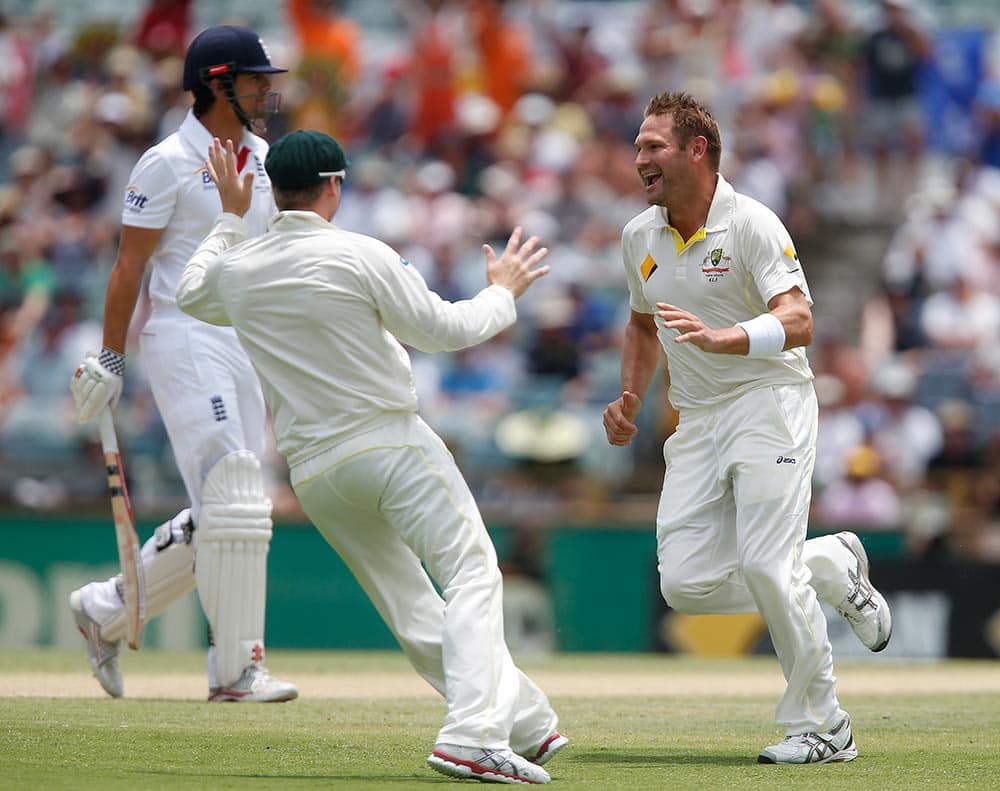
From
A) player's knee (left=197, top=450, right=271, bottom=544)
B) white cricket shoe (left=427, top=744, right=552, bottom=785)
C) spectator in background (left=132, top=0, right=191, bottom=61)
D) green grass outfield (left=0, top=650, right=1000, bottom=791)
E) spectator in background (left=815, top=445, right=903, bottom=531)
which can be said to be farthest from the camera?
spectator in background (left=132, top=0, right=191, bottom=61)

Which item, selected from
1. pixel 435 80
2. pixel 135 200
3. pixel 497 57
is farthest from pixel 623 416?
pixel 497 57

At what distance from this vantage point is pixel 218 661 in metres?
7.73

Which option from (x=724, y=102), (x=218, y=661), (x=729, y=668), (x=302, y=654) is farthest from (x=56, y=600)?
(x=724, y=102)

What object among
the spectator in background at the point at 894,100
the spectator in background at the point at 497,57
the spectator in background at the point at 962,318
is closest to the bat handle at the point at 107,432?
the spectator in background at the point at 962,318

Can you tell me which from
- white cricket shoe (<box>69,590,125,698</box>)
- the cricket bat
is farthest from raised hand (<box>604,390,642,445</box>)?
white cricket shoe (<box>69,590,125,698</box>)

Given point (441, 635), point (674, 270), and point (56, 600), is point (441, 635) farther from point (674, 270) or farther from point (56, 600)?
point (56, 600)

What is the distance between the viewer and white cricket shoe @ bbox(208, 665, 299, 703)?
775 centimetres

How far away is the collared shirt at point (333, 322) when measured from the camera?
5551 mm

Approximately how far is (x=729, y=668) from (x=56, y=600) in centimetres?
521

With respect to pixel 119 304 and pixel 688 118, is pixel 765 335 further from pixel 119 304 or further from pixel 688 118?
pixel 119 304

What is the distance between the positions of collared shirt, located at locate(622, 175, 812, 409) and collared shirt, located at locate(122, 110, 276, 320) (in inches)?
81.6

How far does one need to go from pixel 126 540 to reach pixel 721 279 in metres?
3.02

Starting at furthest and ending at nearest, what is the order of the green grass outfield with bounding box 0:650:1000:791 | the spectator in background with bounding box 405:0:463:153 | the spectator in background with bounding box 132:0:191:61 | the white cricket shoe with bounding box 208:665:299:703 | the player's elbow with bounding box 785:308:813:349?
the spectator in background with bounding box 132:0:191:61
the spectator in background with bounding box 405:0:463:153
the white cricket shoe with bounding box 208:665:299:703
the player's elbow with bounding box 785:308:813:349
the green grass outfield with bounding box 0:650:1000:791

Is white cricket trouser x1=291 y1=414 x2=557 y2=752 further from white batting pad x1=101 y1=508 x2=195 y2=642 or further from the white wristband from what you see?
white batting pad x1=101 y1=508 x2=195 y2=642
